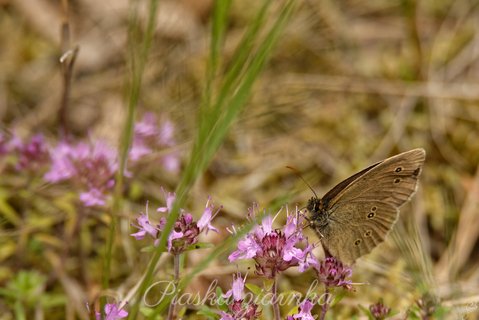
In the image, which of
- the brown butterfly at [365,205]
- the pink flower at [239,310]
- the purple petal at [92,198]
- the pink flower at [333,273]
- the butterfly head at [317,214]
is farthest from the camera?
the purple petal at [92,198]

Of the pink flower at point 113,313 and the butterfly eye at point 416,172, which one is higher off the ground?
the butterfly eye at point 416,172

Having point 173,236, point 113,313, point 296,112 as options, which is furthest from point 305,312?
point 296,112

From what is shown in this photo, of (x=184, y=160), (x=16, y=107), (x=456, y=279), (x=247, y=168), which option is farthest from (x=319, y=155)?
(x=16, y=107)

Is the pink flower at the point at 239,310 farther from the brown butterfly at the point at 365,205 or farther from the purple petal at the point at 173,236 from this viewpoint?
the brown butterfly at the point at 365,205

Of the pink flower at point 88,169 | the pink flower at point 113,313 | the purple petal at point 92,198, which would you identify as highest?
the pink flower at point 88,169

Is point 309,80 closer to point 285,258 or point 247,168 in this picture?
point 247,168

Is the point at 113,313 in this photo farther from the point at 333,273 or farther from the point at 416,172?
the point at 416,172

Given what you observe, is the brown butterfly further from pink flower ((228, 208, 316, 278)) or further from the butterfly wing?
pink flower ((228, 208, 316, 278))

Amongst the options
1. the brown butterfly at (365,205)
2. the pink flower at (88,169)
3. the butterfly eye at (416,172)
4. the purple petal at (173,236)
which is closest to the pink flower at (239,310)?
the purple petal at (173,236)

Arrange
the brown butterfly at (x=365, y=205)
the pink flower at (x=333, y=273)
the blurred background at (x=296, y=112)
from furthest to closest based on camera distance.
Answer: the blurred background at (x=296, y=112) < the brown butterfly at (x=365, y=205) < the pink flower at (x=333, y=273)
